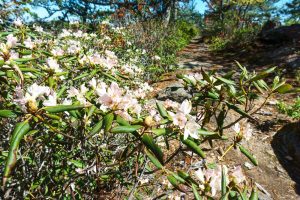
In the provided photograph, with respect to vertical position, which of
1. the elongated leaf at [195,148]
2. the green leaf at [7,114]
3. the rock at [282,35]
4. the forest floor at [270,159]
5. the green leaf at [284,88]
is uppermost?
the green leaf at [7,114]

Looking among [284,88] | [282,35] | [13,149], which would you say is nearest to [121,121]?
[13,149]

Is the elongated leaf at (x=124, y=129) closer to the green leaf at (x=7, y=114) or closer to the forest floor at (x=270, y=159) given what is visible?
the green leaf at (x=7, y=114)

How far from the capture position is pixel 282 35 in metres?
13.5

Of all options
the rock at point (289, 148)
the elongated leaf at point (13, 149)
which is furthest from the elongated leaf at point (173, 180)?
the rock at point (289, 148)

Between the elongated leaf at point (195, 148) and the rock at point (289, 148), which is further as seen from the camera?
the rock at point (289, 148)

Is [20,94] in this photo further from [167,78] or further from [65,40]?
[167,78]

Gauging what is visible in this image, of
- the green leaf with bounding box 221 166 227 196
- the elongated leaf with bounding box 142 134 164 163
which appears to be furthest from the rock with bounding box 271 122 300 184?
the elongated leaf with bounding box 142 134 164 163

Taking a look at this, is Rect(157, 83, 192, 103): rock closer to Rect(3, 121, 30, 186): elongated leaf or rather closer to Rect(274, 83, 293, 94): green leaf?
Rect(274, 83, 293, 94): green leaf

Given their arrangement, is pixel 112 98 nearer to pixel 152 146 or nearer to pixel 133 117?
pixel 152 146

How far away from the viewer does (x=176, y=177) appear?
141 centimetres

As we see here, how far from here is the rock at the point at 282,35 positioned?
42.9 feet

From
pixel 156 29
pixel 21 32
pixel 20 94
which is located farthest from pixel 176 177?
pixel 156 29

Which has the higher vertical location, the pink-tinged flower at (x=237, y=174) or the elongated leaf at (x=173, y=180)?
the elongated leaf at (x=173, y=180)

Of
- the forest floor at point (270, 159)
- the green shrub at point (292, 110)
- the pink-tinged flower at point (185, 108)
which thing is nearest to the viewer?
the pink-tinged flower at point (185, 108)
